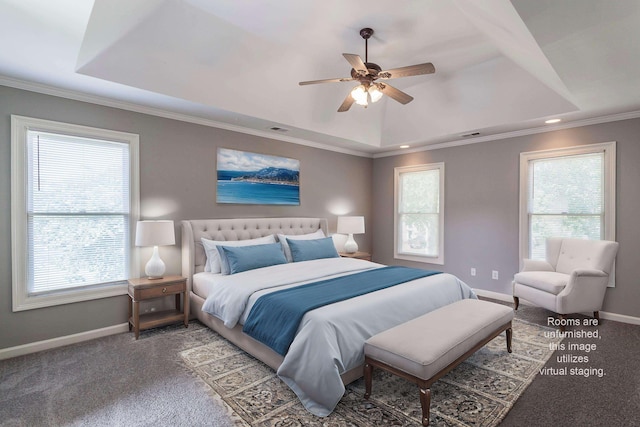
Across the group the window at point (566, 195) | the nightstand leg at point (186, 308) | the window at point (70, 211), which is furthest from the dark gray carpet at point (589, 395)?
the window at point (70, 211)

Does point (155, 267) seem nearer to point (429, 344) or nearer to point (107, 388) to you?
point (107, 388)

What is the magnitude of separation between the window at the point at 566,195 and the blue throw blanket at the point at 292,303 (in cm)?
246

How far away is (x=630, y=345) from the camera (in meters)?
3.16

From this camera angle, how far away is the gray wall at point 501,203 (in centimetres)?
380

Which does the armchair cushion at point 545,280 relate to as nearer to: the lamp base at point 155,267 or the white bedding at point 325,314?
the white bedding at point 325,314

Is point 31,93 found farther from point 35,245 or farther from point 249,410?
point 249,410

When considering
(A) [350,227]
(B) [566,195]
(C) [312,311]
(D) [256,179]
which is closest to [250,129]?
(D) [256,179]

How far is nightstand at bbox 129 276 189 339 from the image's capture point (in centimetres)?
330

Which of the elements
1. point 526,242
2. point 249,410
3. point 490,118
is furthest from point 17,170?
point 526,242

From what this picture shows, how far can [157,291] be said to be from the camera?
134 inches

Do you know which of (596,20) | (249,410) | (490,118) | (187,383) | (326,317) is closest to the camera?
(596,20)

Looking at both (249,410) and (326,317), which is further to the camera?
(326,317)

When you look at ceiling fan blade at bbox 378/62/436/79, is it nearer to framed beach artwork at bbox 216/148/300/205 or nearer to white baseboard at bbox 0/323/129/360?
framed beach artwork at bbox 216/148/300/205

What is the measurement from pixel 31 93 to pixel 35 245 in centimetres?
143
